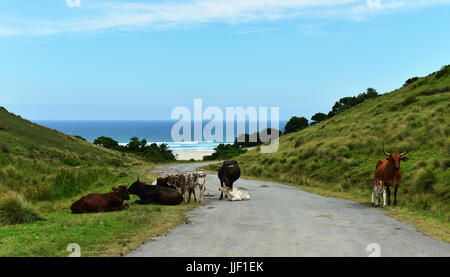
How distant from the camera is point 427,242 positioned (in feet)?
32.8

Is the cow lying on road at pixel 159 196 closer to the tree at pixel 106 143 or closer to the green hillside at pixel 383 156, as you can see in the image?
the green hillside at pixel 383 156

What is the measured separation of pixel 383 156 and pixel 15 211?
25280 millimetres

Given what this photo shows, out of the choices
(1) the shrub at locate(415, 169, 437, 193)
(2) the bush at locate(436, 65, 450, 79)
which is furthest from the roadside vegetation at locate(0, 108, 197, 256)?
(2) the bush at locate(436, 65, 450, 79)

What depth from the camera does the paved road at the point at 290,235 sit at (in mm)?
8758

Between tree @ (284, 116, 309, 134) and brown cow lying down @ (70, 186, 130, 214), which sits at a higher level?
tree @ (284, 116, 309, 134)

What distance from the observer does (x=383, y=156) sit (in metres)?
30.4

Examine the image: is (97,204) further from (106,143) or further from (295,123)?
(295,123)

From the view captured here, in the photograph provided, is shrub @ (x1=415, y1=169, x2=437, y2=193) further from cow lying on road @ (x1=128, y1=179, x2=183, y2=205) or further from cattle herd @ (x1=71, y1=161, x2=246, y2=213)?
cow lying on road @ (x1=128, y1=179, x2=183, y2=205)

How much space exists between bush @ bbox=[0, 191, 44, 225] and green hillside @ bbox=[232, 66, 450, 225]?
43.1 ft

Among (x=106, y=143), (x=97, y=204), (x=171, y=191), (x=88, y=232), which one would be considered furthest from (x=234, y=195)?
(x=106, y=143)

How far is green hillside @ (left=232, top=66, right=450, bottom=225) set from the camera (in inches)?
765

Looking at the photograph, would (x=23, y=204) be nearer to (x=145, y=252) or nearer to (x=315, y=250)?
(x=145, y=252)
